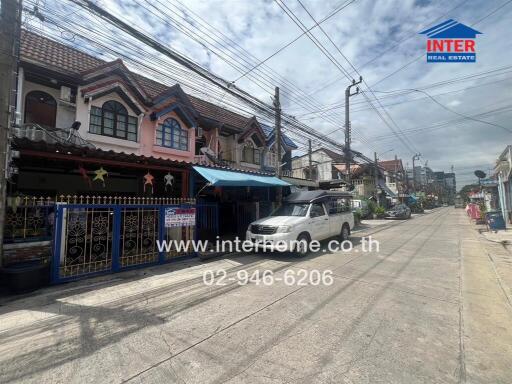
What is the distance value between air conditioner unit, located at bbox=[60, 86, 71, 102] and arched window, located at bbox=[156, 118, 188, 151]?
3511 mm

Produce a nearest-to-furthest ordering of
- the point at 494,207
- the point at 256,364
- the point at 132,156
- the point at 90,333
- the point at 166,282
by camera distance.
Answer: the point at 256,364 → the point at 90,333 → the point at 166,282 → the point at 132,156 → the point at 494,207

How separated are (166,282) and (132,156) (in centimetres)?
364

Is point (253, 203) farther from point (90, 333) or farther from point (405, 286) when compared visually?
point (90, 333)

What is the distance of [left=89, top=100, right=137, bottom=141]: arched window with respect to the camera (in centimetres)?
986

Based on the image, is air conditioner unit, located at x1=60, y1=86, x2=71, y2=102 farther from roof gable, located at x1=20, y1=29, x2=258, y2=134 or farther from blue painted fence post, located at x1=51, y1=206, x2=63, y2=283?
blue painted fence post, located at x1=51, y1=206, x2=63, y2=283

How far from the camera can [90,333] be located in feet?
11.5

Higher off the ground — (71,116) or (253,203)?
(71,116)

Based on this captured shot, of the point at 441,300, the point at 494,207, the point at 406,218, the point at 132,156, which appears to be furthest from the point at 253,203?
the point at 494,207

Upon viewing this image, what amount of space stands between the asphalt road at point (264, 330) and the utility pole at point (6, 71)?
8.59 feet

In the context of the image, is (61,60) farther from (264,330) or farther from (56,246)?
(264,330)

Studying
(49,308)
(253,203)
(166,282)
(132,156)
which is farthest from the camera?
(253,203)

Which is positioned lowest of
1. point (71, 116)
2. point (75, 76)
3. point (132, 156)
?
point (132, 156)

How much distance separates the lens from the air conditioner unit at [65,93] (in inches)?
359

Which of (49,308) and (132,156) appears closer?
(49,308)
